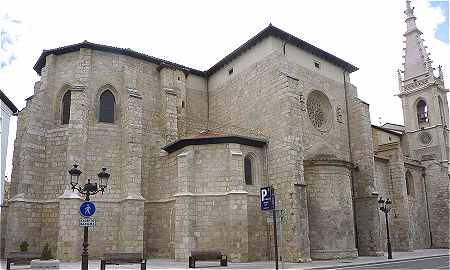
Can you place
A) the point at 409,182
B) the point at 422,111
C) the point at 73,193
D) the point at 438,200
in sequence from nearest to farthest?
1. the point at 73,193
2. the point at 409,182
3. the point at 438,200
4. the point at 422,111

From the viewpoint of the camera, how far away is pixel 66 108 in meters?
23.7

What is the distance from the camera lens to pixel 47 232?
20969 millimetres

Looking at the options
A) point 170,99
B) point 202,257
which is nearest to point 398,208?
point 202,257

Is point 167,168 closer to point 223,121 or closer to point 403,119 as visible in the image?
point 223,121

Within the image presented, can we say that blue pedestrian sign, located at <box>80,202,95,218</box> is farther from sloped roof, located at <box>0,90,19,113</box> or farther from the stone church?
sloped roof, located at <box>0,90,19,113</box>

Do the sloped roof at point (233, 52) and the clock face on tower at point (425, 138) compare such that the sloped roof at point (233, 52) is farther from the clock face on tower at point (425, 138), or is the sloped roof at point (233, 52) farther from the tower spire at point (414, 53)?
the tower spire at point (414, 53)

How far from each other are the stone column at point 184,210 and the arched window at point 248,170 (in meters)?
3.02

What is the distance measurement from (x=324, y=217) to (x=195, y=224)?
688 centimetres

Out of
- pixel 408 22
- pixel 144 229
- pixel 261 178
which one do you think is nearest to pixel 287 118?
pixel 261 178

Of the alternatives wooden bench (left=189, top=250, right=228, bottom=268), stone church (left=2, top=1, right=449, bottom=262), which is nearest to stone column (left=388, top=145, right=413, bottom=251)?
stone church (left=2, top=1, right=449, bottom=262)

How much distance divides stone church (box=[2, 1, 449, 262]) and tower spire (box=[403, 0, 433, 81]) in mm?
18491

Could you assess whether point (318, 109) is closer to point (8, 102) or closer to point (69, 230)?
point (69, 230)

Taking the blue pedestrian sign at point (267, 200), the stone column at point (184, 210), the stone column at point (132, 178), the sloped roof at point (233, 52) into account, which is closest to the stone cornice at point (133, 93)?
the stone column at point (132, 178)

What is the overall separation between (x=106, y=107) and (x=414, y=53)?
113ft
